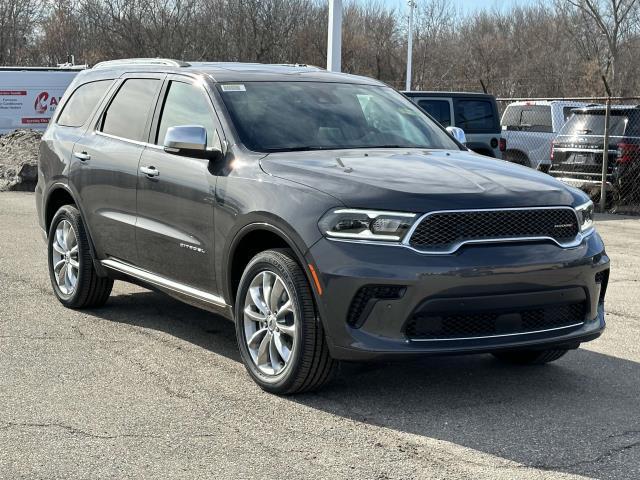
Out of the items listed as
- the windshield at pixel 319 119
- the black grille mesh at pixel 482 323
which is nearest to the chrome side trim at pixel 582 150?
the windshield at pixel 319 119

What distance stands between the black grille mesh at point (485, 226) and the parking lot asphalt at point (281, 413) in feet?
2.96

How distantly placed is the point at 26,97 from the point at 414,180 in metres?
24.6

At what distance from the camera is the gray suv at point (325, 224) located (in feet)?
16.2

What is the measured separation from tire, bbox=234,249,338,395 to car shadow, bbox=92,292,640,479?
0.59 ft

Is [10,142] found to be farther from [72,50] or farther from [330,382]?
[72,50]

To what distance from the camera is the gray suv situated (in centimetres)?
495

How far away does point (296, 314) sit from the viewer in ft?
17.0

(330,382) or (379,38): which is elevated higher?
(379,38)

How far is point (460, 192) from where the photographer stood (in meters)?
5.08

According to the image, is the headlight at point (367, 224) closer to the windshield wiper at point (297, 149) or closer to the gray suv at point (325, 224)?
the gray suv at point (325, 224)

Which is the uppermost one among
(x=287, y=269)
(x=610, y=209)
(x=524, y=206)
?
(x=524, y=206)

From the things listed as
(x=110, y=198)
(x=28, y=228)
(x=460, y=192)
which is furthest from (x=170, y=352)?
(x=28, y=228)

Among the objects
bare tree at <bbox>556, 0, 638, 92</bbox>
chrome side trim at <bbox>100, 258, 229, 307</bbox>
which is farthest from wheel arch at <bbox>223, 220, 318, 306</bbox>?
bare tree at <bbox>556, 0, 638, 92</bbox>

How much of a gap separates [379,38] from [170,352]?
5028cm
